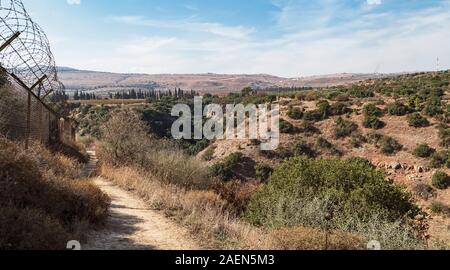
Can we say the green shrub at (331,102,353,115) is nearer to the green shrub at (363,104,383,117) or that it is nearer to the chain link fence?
the green shrub at (363,104,383,117)

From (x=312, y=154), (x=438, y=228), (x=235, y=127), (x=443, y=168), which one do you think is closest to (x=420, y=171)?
(x=443, y=168)

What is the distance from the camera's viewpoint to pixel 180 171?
18609mm

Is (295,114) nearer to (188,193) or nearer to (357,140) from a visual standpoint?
(357,140)

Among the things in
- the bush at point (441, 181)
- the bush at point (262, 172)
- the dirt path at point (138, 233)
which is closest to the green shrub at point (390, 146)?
the bush at point (441, 181)

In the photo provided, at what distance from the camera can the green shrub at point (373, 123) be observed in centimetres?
4184

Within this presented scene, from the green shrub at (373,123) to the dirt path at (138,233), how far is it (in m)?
34.6

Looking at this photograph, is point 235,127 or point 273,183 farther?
point 235,127

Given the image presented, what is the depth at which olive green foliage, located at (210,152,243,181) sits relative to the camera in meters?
35.1

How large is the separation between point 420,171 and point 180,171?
75.3 feet

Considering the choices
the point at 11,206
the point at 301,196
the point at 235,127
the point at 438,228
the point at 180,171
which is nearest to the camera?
the point at 11,206

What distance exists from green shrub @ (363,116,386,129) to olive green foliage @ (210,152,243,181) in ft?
42.0

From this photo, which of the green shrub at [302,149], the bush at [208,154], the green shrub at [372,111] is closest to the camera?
the green shrub at [302,149]

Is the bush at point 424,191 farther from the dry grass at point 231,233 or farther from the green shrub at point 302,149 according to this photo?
the dry grass at point 231,233
